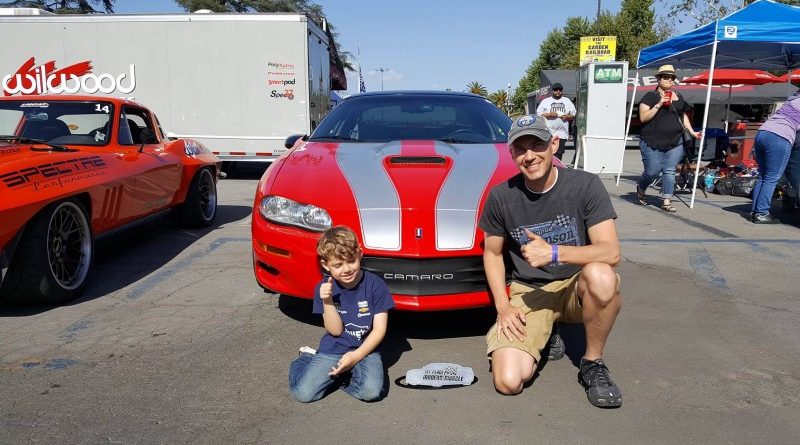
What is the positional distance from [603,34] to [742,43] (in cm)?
4606

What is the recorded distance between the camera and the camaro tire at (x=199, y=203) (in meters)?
6.45

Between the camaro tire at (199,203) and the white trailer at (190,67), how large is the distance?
4.61 meters

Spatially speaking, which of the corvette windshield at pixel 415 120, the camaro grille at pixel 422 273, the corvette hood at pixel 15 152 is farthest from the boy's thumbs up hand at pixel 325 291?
the corvette hood at pixel 15 152

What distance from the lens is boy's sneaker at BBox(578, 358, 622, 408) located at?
8.59 ft

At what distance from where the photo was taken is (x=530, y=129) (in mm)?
2768

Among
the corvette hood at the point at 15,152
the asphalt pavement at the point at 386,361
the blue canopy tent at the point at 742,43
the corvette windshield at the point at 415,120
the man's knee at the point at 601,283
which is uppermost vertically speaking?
the blue canopy tent at the point at 742,43

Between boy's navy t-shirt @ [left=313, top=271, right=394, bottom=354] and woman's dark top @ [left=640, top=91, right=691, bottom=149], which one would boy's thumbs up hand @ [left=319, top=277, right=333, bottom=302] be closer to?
boy's navy t-shirt @ [left=313, top=271, right=394, bottom=354]

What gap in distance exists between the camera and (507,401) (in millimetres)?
2689

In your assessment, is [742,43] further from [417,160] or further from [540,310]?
[540,310]

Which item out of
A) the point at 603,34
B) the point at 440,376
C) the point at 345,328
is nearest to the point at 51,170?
the point at 345,328

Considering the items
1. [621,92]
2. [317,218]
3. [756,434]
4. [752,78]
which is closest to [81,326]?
[317,218]

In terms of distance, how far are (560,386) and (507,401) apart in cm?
32

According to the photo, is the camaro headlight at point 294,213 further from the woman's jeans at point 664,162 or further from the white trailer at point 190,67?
the white trailer at point 190,67

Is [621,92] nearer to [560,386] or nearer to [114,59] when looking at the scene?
[114,59]
